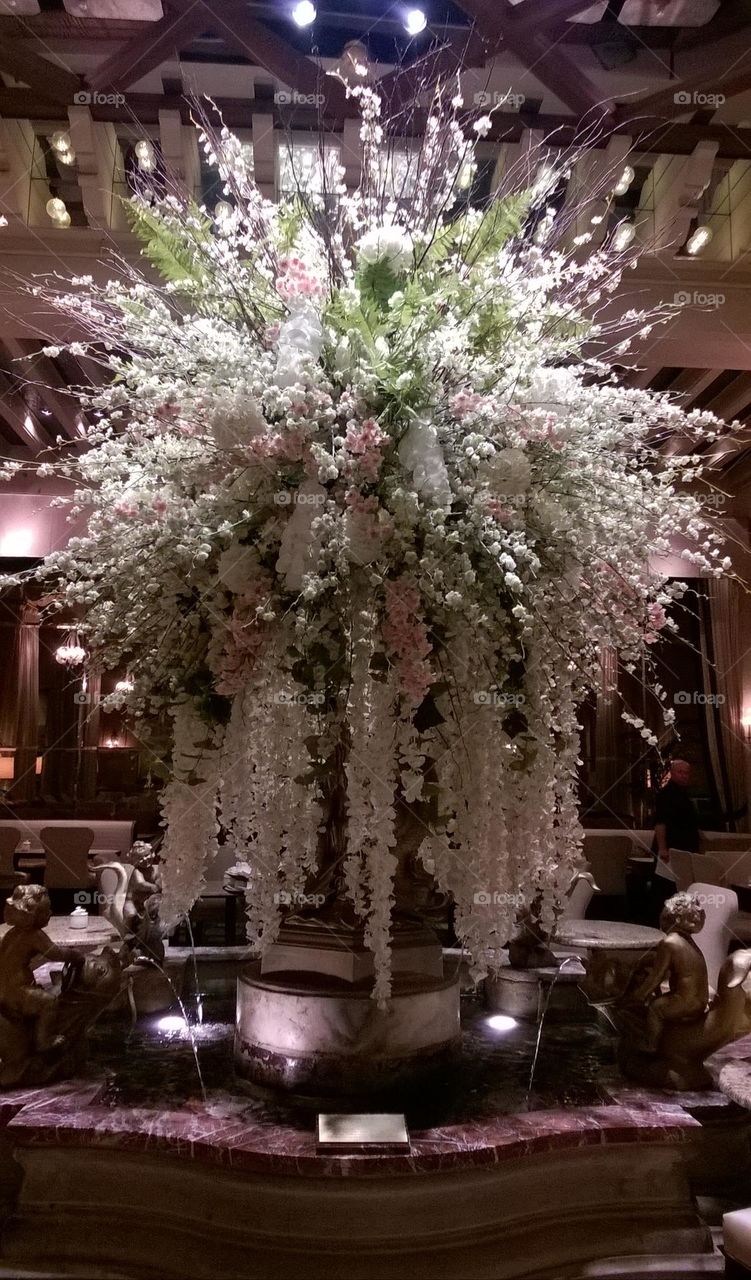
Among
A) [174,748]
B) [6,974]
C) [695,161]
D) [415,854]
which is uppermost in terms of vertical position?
[695,161]

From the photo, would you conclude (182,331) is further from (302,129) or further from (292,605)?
(302,129)

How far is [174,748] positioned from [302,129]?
3624mm

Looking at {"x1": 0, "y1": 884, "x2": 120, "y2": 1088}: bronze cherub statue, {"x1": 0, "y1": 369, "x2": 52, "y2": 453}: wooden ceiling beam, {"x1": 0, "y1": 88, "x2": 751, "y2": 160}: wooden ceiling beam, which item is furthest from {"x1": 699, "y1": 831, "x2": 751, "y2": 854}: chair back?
{"x1": 0, "y1": 884, "x2": 120, "y2": 1088}: bronze cherub statue

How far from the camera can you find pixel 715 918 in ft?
13.4

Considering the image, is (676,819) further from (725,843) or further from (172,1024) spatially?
(172,1024)

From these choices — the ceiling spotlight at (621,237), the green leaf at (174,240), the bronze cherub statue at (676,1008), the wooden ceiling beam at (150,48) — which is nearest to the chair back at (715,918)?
the bronze cherub statue at (676,1008)

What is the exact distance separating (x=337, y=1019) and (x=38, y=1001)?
630 mm

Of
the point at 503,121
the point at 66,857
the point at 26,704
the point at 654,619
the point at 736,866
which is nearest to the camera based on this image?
the point at 654,619

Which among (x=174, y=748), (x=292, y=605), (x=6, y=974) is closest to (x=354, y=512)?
(x=292, y=605)

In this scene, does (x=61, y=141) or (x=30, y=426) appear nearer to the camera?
(x=61, y=141)

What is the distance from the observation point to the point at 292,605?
183 centimetres

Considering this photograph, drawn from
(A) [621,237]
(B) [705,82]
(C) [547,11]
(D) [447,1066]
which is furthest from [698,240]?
(D) [447,1066]

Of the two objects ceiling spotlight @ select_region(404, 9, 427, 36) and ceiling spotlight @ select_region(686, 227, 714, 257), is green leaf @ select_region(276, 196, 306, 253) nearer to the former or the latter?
ceiling spotlight @ select_region(404, 9, 427, 36)

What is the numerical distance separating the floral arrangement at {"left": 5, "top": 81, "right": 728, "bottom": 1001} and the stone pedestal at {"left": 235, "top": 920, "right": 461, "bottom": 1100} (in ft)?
0.35
